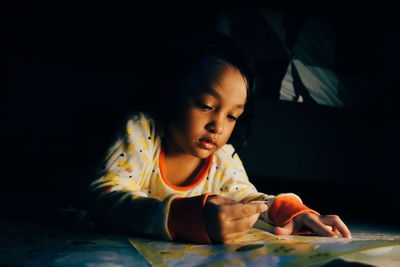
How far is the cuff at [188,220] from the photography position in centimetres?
58

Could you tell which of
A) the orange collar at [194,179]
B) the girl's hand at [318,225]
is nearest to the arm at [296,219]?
the girl's hand at [318,225]

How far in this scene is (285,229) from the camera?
74 centimetres

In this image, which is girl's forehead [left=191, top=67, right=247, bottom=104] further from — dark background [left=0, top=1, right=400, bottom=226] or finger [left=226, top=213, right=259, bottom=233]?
dark background [left=0, top=1, right=400, bottom=226]

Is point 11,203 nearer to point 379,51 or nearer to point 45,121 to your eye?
point 45,121

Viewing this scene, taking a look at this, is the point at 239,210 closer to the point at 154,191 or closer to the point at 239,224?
the point at 239,224

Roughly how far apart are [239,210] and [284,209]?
228mm

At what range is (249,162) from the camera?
1.61m

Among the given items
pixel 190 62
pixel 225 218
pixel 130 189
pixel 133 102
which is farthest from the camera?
Answer: pixel 133 102

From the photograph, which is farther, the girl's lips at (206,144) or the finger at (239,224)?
the girl's lips at (206,144)

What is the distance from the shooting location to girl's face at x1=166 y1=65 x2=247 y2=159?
0.78 meters

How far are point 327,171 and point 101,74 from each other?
1.02 m

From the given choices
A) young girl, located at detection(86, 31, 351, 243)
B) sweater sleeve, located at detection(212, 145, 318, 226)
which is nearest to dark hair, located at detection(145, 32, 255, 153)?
young girl, located at detection(86, 31, 351, 243)

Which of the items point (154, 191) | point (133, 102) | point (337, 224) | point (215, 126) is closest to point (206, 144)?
point (215, 126)

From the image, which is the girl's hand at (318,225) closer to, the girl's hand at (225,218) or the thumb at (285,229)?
the thumb at (285,229)
